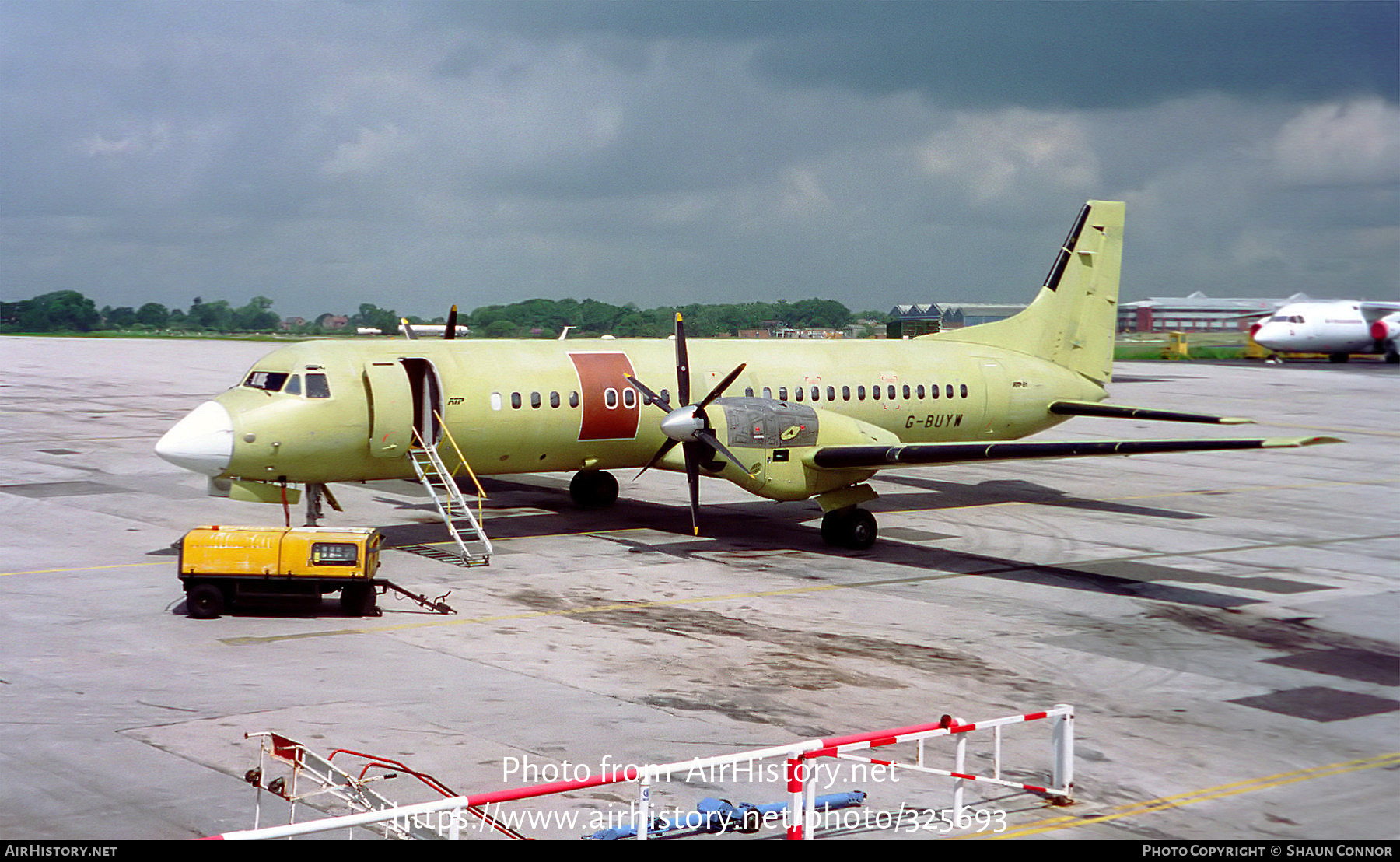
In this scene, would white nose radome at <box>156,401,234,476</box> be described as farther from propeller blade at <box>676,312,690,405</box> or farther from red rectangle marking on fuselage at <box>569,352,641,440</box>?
propeller blade at <box>676,312,690,405</box>

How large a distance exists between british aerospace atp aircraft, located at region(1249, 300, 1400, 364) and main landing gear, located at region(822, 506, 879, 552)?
248ft

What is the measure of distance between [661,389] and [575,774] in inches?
609

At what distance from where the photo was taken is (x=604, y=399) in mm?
26469

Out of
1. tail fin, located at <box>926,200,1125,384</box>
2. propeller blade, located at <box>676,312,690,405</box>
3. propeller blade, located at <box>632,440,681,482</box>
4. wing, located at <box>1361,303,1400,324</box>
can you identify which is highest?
wing, located at <box>1361,303,1400,324</box>

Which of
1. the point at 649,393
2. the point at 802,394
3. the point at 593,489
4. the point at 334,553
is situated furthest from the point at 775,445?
the point at 334,553

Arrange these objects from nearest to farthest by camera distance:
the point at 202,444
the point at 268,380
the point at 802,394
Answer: the point at 202,444
the point at 268,380
the point at 802,394

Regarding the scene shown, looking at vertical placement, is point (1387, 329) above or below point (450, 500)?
above

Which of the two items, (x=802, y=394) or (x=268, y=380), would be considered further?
(x=802, y=394)

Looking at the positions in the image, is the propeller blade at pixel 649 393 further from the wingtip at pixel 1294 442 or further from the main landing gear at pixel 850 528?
the wingtip at pixel 1294 442

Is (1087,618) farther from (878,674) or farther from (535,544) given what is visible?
(535,544)

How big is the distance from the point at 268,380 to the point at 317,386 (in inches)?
37.9

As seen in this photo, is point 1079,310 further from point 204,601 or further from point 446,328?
point 204,601

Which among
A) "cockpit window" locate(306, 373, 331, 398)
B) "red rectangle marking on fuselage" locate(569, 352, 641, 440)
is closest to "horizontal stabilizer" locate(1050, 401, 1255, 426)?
"red rectangle marking on fuselage" locate(569, 352, 641, 440)

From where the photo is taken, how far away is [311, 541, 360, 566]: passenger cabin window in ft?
63.5
